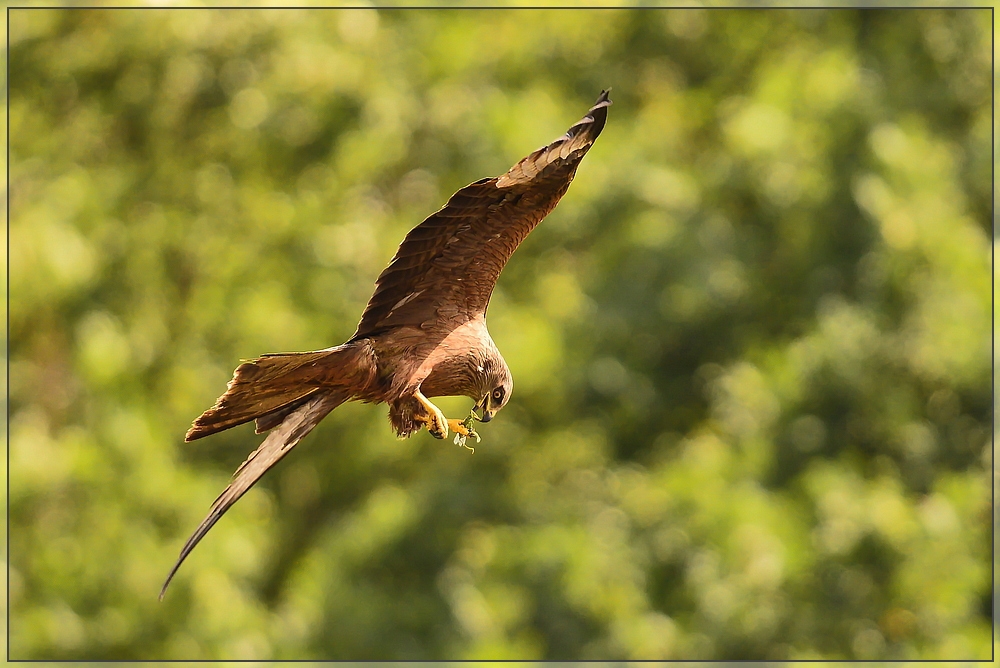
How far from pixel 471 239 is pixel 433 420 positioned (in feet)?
1.16

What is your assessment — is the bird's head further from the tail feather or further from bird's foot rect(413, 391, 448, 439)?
the tail feather

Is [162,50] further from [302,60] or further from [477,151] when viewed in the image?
[477,151]

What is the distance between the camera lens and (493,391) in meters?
2.35

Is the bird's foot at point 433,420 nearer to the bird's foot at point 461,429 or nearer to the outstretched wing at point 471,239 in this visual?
the bird's foot at point 461,429

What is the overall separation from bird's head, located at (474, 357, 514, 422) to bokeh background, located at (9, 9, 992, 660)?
1102 centimetres

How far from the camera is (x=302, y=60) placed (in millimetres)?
14961

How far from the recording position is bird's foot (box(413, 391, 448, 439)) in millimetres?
2141

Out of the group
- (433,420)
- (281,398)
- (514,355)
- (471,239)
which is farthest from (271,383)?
(514,355)

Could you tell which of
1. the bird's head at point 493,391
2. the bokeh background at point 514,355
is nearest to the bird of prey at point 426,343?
the bird's head at point 493,391

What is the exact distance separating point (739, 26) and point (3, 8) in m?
10.6

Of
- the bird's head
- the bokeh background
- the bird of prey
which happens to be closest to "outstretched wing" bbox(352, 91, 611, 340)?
the bird of prey

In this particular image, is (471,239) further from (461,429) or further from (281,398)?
(281,398)

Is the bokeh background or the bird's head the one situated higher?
the bokeh background

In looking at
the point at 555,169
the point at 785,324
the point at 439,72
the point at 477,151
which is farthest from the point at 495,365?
the point at 439,72
